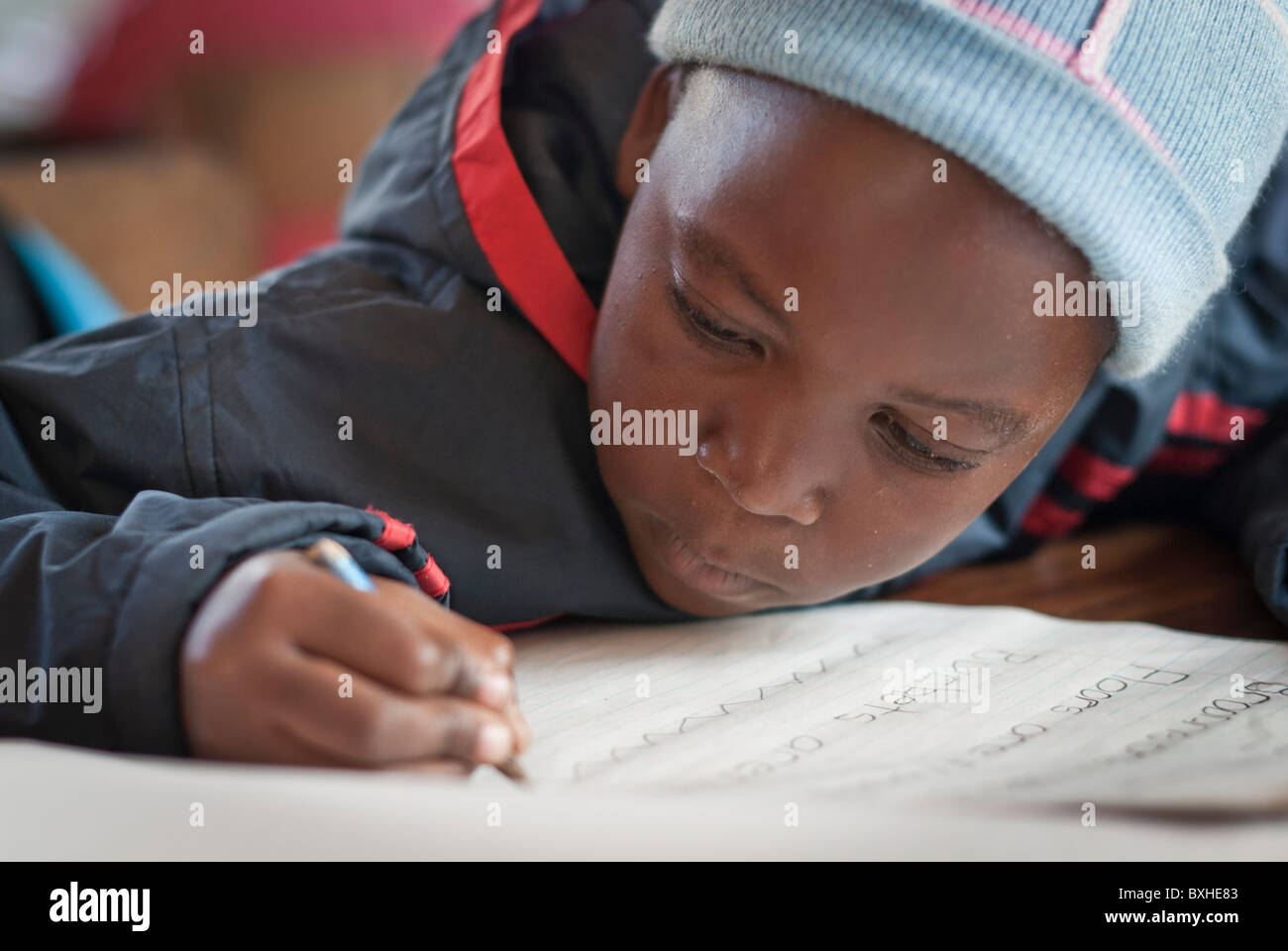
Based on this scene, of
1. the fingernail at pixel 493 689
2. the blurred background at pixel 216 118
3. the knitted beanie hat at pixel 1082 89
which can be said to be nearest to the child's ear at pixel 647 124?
the knitted beanie hat at pixel 1082 89

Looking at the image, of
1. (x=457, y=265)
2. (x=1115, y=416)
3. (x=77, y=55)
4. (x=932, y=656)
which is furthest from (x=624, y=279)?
(x=77, y=55)

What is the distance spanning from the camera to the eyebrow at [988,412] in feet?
1.60

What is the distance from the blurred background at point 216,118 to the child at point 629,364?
1.13 meters

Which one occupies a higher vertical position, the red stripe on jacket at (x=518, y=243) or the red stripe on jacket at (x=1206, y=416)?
the red stripe on jacket at (x=518, y=243)

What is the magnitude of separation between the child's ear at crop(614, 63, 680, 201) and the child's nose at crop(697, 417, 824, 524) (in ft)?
0.64

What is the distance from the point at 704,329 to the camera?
1.71 feet

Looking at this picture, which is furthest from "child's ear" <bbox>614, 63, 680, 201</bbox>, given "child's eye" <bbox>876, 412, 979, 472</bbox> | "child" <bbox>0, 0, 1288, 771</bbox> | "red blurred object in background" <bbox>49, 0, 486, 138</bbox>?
"red blurred object in background" <bbox>49, 0, 486, 138</bbox>

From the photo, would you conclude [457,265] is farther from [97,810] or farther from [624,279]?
[97,810]

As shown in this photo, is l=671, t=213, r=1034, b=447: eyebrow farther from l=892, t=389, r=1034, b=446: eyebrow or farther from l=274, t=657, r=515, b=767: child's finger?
l=274, t=657, r=515, b=767: child's finger

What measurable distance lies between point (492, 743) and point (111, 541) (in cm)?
18

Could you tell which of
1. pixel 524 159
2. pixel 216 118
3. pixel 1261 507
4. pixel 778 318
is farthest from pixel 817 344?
pixel 216 118

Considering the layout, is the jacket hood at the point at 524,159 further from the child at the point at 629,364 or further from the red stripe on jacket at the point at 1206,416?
the red stripe on jacket at the point at 1206,416
